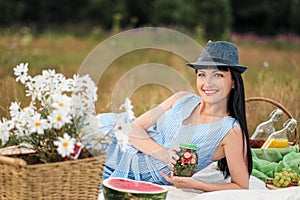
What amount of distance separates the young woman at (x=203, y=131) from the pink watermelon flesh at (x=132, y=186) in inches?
14.3

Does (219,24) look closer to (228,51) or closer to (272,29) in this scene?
(272,29)

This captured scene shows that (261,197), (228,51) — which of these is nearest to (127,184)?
(261,197)

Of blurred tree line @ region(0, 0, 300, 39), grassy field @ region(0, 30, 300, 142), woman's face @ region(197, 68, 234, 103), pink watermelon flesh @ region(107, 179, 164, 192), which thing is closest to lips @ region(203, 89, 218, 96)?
woman's face @ region(197, 68, 234, 103)

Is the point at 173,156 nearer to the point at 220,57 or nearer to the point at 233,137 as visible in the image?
the point at 233,137

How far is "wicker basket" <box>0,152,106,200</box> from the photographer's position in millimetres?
2340

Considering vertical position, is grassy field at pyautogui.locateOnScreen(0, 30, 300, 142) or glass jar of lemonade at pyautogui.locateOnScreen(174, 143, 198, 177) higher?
grassy field at pyautogui.locateOnScreen(0, 30, 300, 142)

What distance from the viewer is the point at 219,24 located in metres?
14.7

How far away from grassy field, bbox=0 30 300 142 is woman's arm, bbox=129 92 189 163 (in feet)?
3.96

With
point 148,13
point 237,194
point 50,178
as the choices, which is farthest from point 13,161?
point 148,13

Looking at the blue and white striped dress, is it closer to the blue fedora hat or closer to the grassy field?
the blue fedora hat

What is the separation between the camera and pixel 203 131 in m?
3.31

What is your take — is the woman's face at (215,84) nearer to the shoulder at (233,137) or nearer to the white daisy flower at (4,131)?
the shoulder at (233,137)

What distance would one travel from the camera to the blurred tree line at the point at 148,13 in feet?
56.4

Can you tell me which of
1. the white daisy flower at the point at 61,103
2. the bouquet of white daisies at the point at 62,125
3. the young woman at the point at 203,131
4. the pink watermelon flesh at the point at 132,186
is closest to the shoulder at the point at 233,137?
the young woman at the point at 203,131
